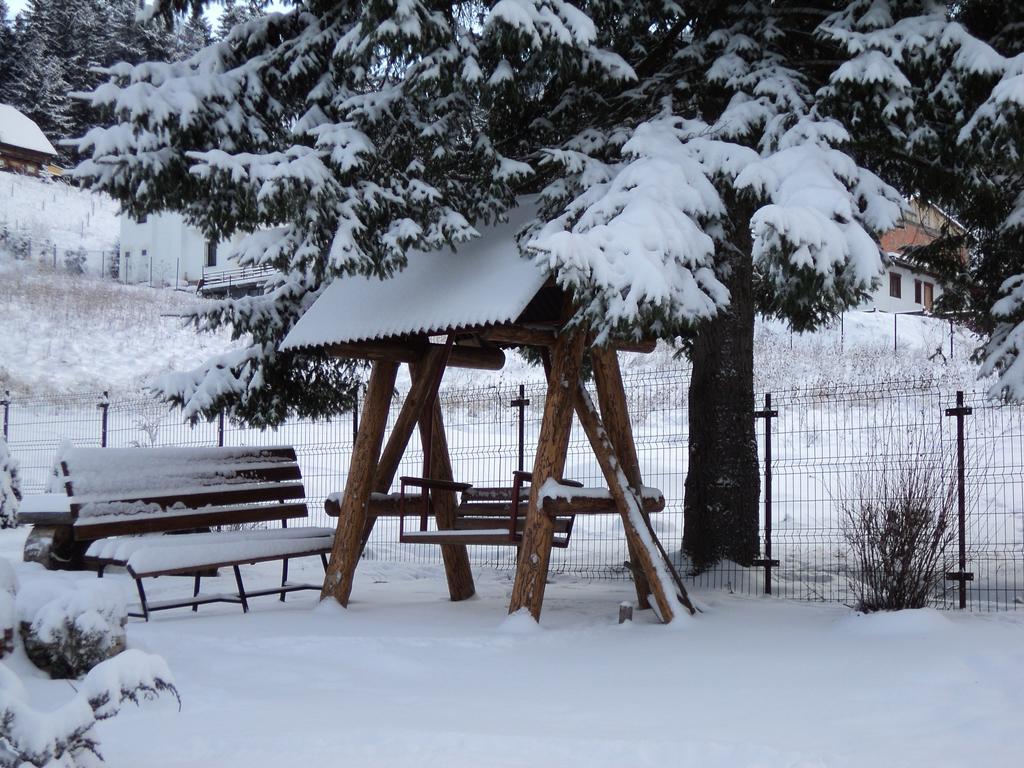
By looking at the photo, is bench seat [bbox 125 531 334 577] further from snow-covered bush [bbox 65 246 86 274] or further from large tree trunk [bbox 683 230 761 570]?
snow-covered bush [bbox 65 246 86 274]

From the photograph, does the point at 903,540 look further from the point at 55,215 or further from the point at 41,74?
the point at 41,74

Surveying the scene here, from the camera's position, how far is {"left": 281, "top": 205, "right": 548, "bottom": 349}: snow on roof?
7035 mm

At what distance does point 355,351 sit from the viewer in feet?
26.7

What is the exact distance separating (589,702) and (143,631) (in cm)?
330

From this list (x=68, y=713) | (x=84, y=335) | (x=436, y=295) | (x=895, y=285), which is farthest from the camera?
(x=895, y=285)

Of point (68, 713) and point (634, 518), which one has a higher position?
point (634, 518)

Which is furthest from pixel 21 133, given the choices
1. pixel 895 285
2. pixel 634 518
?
pixel 634 518

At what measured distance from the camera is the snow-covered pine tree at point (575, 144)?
20.3ft

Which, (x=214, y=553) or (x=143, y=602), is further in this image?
(x=214, y=553)

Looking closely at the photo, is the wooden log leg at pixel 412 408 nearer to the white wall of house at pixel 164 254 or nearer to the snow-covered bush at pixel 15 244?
the white wall of house at pixel 164 254

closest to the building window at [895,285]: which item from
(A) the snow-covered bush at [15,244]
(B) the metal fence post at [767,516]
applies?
(B) the metal fence post at [767,516]

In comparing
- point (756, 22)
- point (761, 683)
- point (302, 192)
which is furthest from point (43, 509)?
point (756, 22)

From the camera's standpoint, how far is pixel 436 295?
7695 millimetres

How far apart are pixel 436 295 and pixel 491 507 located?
2.15 meters
